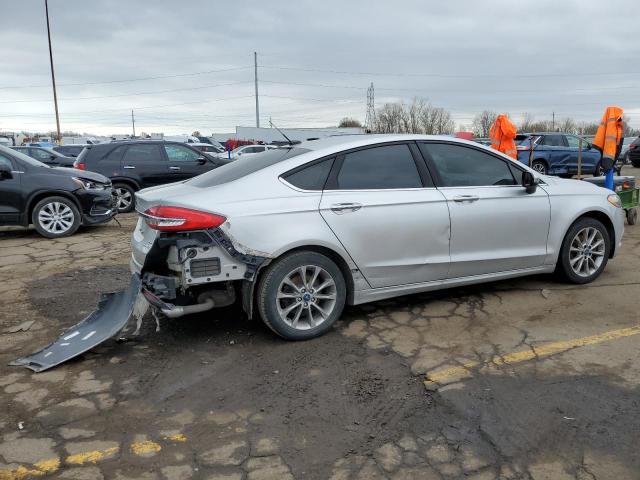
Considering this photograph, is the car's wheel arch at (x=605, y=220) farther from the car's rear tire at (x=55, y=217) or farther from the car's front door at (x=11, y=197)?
the car's front door at (x=11, y=197)

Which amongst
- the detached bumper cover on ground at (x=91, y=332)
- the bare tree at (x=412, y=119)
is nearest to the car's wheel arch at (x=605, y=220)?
the detached bumper cover on ground at (x=91, y=332)

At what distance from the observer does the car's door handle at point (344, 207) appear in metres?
4.13

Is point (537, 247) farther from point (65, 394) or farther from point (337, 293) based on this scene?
point (65, 394)

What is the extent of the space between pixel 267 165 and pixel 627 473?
3.05m

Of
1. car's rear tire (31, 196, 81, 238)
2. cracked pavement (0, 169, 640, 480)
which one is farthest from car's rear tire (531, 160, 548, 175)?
car's rear tire (31, 196, 81, 238)

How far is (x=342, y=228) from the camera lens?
163 inches

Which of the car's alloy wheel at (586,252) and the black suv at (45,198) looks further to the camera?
the black suv at (45,198)

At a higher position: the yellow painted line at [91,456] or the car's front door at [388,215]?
the car's front door at [388,215]

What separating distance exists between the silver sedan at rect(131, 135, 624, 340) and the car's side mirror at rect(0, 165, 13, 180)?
5.09 meters

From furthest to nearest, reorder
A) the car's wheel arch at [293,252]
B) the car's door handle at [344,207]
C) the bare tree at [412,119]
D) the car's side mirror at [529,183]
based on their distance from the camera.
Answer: the bare tree at [412,119]
the car's side mirror at [529,183]
the car's door handle at [344,207]
the car's wheel arch at [293,252]

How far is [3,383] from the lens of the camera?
3.59 metres

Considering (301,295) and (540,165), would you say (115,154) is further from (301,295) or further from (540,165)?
(540,165)

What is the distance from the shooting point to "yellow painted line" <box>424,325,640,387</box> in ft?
11.6

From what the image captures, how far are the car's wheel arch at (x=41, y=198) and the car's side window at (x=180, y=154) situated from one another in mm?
3377
